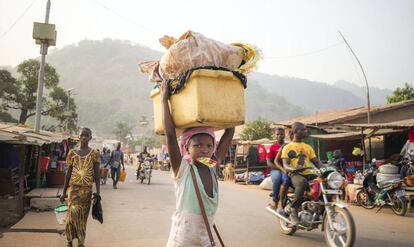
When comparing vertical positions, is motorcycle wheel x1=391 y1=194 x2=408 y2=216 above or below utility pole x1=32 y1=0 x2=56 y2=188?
below

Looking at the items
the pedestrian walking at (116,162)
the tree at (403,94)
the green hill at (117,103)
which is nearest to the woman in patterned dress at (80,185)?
the pedestrian walking at (116,162)

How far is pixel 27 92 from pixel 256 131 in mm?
17326

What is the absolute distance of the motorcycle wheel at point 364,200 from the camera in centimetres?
1106

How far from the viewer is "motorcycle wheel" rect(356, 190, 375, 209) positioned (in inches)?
436

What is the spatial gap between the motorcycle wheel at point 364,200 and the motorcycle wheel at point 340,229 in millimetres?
6127

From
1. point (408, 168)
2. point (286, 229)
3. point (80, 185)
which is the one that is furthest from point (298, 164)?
point (408, 168)

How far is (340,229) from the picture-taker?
545cm

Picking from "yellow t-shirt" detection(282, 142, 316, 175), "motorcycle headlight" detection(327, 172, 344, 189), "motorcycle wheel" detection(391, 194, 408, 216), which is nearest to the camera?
"motorcycle headlight" detection(327, 172, 344, 189)

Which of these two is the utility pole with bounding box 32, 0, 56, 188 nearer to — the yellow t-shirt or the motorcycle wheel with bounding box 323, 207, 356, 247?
the yellow t-shirt

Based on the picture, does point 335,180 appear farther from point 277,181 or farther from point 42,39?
point 42,39

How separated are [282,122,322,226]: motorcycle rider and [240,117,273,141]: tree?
74.5 feet

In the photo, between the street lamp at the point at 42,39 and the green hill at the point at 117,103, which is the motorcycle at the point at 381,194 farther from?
the green hill at the point at 117,103

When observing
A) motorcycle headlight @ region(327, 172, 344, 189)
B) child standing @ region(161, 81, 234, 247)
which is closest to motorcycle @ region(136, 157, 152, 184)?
motorcycle headlight @ region(327, 172, 344, 189)

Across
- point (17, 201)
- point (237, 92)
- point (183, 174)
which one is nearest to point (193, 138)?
point (183, 174)
